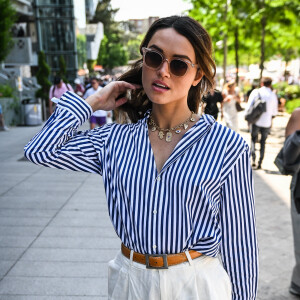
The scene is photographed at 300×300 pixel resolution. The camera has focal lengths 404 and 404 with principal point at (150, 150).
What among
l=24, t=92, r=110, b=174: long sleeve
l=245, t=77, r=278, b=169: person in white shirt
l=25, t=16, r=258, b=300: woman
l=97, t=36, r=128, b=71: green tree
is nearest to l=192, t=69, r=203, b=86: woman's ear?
l=25, t=16, r=258, b=300: woman

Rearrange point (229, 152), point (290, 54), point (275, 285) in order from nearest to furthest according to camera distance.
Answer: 1. point (229, 152)
2. point (275, 285)
3. point (290, 54)

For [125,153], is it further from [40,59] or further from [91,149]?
[40,59]

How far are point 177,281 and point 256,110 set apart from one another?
23.5 ft

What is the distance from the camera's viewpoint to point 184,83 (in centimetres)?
159

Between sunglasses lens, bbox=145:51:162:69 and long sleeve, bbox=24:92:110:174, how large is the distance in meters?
0.33

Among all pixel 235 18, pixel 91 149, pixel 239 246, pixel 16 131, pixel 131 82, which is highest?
pixel 235 18

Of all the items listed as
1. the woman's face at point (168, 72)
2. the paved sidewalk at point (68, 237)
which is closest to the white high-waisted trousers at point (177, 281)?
the woman's face at point (168, 72)

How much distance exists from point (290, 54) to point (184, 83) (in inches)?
1315

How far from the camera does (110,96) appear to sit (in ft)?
6.07

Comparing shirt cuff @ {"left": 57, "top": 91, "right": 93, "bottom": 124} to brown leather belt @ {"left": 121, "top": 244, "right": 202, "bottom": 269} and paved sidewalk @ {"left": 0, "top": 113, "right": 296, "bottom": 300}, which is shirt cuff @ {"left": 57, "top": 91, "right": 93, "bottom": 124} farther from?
paved sidewalk @ {"left": 0, "top": 113, "right": 296, "bottom": 300}

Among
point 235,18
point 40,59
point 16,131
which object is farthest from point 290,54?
point 16,131

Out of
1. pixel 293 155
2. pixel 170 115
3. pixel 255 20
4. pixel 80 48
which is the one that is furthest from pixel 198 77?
pixel 80 48

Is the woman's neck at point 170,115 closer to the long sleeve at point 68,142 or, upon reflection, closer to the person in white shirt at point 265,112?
the long sleeve at point 68,142

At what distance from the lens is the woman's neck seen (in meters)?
1.65
